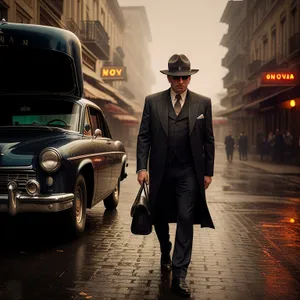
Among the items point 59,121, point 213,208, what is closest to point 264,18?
point 213,208

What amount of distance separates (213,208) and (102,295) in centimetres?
552

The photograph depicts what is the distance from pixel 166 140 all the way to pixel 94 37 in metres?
26.7

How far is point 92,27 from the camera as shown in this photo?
99.8 feet

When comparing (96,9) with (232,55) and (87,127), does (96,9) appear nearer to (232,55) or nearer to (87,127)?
(232,55)

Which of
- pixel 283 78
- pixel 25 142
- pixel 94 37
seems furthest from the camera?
pixel 94 37

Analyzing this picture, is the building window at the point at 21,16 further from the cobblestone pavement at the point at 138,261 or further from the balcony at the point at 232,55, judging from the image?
the balcony at the point at 232,55

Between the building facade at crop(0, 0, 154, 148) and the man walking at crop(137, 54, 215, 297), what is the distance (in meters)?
13.8

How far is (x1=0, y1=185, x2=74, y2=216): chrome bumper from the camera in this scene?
5320 mm

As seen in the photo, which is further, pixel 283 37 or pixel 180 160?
pixel 283 37

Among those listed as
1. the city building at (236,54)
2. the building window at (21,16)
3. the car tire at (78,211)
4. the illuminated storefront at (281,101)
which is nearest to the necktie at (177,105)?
the car tire at (78,211)

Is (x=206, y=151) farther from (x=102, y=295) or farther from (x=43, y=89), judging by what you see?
(x=43, y=89)

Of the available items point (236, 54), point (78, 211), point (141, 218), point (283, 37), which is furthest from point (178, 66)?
point (236, 54)

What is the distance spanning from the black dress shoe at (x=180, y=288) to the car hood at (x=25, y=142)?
2.24 m

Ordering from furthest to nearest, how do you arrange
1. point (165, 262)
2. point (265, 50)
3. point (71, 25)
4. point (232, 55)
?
point (232, 55) → point (265, 50) → point (71, 25) → point (165, 262)
